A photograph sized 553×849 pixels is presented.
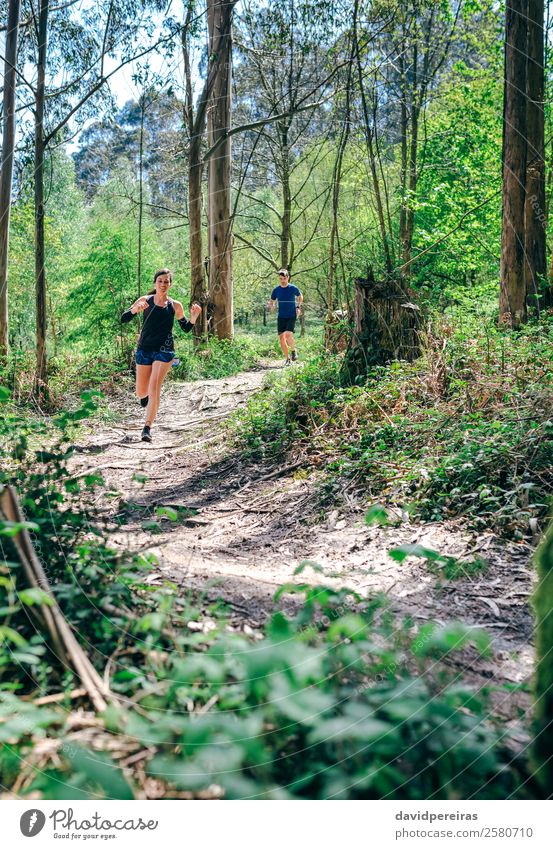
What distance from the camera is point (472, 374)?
5363 mm

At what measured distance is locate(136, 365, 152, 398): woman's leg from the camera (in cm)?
639

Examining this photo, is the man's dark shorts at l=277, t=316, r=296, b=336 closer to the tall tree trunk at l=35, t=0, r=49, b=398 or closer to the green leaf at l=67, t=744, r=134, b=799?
the tall tree trunk at l=35, t=0, r=49, b=398

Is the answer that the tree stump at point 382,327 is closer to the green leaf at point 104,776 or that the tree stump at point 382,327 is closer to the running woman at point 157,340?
the running woman at point 157,340

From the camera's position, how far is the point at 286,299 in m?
10.6

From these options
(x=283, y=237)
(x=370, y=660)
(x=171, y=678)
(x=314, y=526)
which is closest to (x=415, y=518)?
(x=314, y=526)

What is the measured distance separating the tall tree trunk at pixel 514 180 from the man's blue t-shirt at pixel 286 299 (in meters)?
3.63

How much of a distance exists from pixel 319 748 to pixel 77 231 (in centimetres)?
3046

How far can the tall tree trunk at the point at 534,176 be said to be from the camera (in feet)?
25.5

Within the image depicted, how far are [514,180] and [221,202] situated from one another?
6.79 meters

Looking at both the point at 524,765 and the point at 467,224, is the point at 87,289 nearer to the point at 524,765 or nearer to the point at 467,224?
the point at 467,224

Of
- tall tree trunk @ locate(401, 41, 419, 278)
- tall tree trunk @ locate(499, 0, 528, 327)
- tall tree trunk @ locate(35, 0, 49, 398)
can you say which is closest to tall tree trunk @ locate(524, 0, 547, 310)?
tall tree trunk @ locate(499, 0, 528, 327)

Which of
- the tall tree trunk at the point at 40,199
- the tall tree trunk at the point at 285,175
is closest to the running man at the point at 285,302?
the tall tree trunk at the point at 40,199

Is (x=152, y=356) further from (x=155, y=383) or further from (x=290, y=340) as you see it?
(x=290, y=340)

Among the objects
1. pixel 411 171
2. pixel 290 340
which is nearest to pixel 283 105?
pixel 411 171
